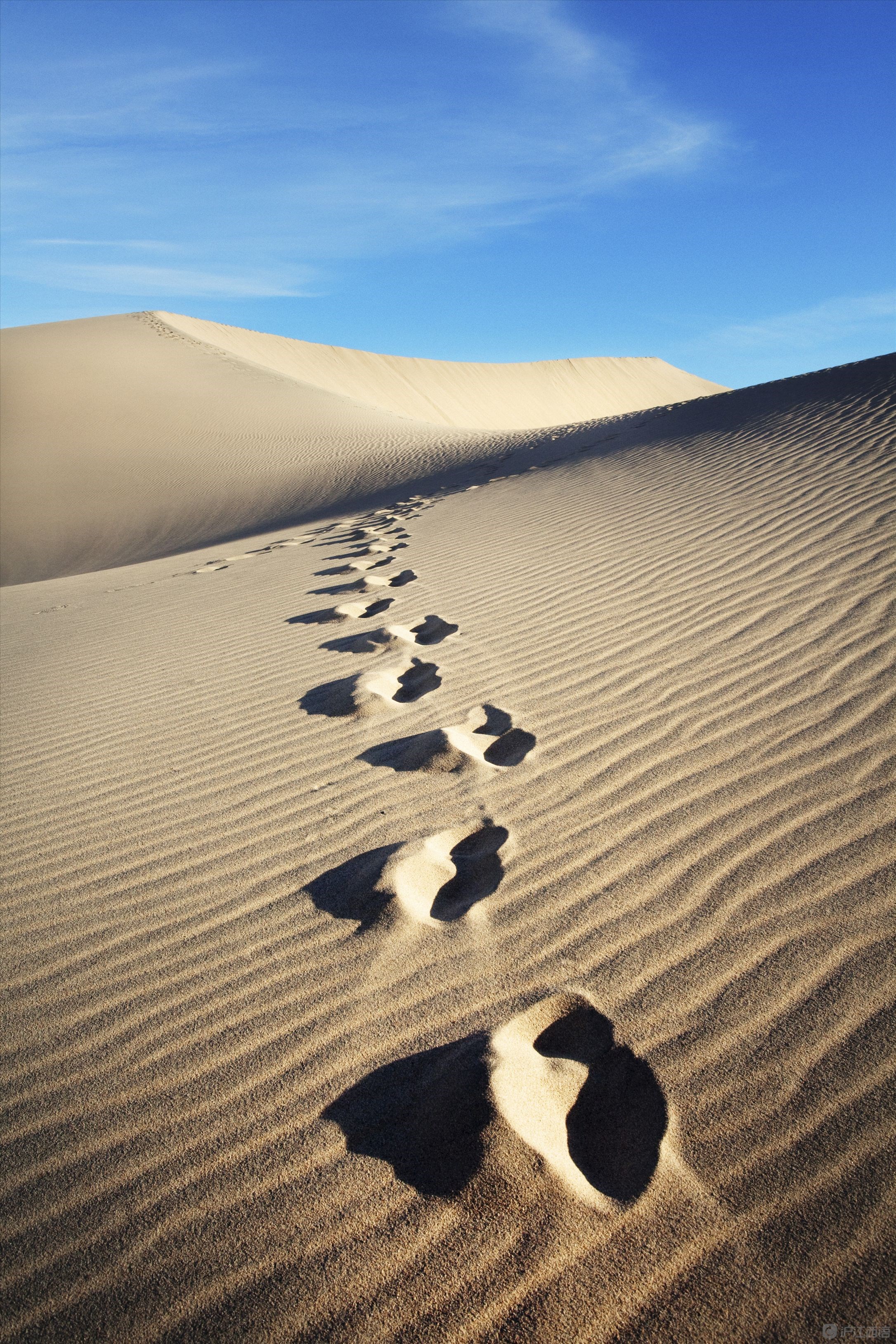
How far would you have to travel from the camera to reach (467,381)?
49406 millimetres

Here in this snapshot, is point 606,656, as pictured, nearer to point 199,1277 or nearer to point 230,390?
point 199,1277

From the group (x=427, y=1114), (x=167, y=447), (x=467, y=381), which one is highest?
(x=467, y=381)

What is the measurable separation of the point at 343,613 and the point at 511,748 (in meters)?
2.34

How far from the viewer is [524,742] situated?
Answer: 301 cm

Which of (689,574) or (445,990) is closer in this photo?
(445,990)

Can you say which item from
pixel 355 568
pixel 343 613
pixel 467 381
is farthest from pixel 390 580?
pixel 467 381

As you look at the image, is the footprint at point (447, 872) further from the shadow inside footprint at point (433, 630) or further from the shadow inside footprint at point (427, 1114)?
the shadow inside footprint at point (433, 630)

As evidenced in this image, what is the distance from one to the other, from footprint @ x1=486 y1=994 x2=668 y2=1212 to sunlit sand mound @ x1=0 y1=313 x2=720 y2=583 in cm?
1030

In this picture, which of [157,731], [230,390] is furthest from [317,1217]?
[230,390]

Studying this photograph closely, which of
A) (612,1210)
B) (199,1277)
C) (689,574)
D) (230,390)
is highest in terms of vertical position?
(230,390)

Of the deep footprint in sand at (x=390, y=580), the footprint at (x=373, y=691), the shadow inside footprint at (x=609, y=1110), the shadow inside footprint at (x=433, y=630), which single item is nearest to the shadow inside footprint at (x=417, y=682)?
the footprint at (x=373, y=691)

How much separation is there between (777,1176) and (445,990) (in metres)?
0.80

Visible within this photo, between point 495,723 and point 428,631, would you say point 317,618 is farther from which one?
point 495,723

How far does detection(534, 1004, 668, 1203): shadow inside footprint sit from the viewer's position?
4.84 feet
